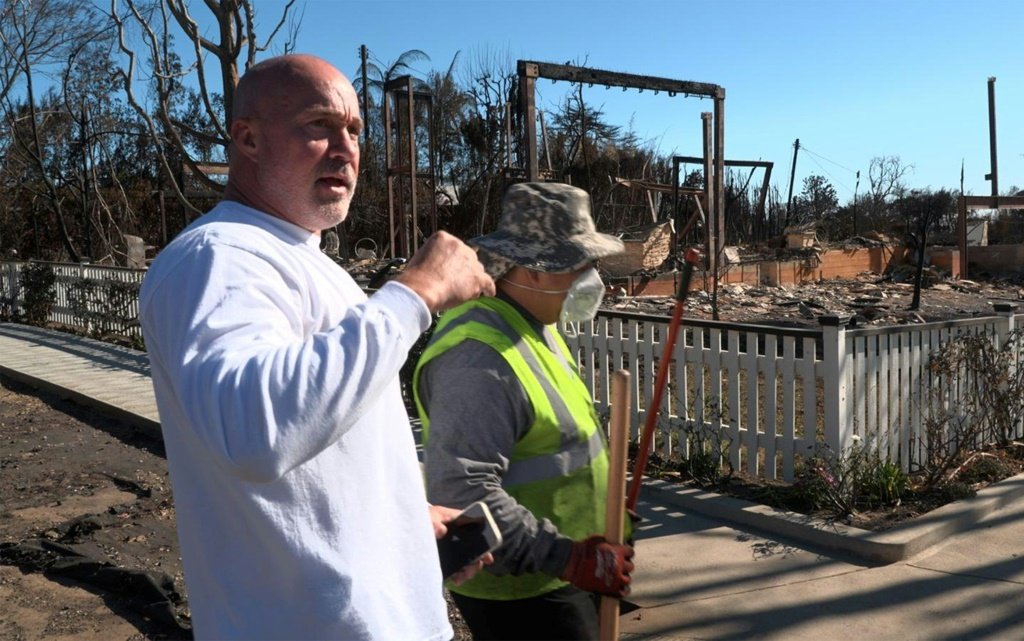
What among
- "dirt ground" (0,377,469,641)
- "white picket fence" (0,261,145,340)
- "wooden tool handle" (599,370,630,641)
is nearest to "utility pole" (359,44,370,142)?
"white picket fence" (0,261,145,340)

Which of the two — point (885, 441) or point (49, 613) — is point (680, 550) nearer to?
point (885, 441)

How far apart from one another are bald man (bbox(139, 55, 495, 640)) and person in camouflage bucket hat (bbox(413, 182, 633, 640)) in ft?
1.57

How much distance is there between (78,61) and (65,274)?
8.34 metres

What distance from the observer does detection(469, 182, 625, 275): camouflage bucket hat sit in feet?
7.99

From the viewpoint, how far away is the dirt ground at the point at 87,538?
418 centimetres

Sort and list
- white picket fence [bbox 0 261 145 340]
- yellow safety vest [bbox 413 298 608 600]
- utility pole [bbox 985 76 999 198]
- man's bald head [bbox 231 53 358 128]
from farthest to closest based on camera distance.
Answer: utility pole [bbox 985 76 999 198], white picket fence [bbox 0 261 145 340], yellow safety vest [bbox 413 298 608 600], man's bald head [bbox 231 53 358 128]

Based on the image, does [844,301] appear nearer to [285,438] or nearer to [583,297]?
[583,297]

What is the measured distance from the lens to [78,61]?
69.9 feet

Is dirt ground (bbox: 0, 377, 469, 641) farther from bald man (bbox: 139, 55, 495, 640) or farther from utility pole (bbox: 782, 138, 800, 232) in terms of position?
utility pole (bbox: 782, 138, 800, 232)

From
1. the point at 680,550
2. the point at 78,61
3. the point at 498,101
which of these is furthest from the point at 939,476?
the point at 78,61

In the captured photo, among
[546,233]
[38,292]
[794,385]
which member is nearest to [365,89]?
[38,292]

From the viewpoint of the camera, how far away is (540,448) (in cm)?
228

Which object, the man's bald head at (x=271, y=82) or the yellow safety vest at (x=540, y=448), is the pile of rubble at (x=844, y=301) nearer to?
the yellow safety vest at (x=540, y=448)

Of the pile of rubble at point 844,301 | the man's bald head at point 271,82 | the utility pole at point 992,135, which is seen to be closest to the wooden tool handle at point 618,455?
the man's bald head at point 271,82
